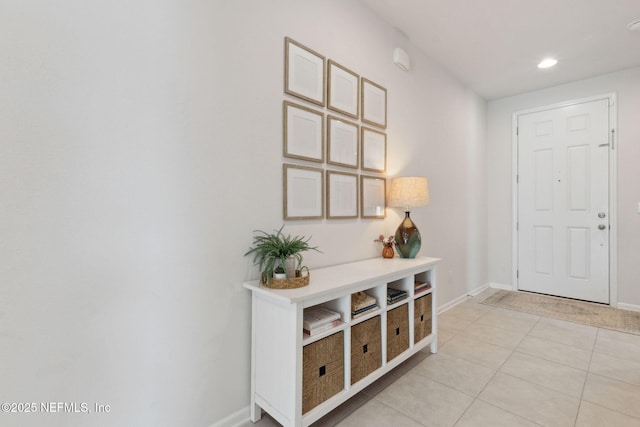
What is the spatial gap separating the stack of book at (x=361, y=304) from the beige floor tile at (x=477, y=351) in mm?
952

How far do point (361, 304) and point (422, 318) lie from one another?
73 centimetres

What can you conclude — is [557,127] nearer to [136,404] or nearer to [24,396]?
[136,404]

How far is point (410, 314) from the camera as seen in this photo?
2043 mm

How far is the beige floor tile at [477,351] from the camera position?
2141mm

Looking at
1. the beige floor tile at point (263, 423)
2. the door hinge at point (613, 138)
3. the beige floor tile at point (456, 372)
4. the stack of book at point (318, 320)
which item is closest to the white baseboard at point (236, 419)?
the beige floor tile at point (263, 423)

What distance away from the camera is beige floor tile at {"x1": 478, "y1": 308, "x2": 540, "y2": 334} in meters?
2.75

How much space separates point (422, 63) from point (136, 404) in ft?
10.7

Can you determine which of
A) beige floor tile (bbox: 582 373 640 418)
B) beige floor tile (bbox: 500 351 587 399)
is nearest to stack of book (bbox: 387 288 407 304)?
beige floor tile (bbox: 500 351 587 399)

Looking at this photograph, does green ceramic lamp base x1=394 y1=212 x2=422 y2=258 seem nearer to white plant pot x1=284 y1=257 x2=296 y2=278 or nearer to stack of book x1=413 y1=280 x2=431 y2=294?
stack of book x1=413 y1=280 x2=431 y2=294

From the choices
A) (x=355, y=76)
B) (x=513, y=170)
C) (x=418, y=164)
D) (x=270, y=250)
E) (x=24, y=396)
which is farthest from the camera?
(x=513, y=170)

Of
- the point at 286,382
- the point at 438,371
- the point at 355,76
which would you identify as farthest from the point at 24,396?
the point at 355,76

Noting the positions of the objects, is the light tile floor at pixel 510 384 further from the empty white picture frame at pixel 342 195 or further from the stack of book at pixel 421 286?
the empty white picture frame at pixel 342 195

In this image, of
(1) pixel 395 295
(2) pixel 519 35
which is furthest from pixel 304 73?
(2) pixel 519 35

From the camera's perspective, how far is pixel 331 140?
1997 millimetres
